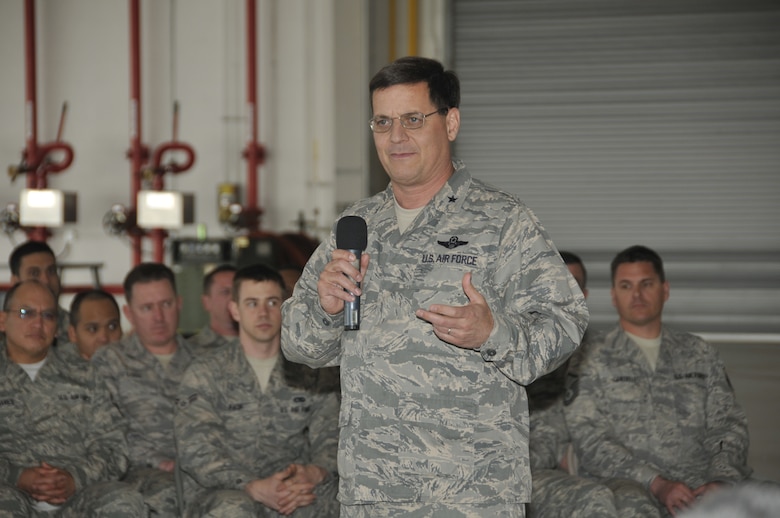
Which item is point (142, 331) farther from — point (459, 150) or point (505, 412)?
point (459, 150)

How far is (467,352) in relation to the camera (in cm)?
189

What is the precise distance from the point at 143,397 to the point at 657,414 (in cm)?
197

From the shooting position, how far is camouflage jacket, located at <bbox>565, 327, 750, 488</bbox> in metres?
3.32

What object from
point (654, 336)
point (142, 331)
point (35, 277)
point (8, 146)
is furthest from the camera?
point (8, 146)

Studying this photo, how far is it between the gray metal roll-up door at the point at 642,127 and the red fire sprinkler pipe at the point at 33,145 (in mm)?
3555

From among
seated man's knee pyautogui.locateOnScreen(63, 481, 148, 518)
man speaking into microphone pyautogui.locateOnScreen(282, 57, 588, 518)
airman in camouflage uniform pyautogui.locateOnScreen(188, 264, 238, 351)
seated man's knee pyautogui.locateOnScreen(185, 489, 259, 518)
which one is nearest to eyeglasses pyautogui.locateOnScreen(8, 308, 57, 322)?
seated man's knee pyautogui.locateOnScreen(63, 481, 148, 518)

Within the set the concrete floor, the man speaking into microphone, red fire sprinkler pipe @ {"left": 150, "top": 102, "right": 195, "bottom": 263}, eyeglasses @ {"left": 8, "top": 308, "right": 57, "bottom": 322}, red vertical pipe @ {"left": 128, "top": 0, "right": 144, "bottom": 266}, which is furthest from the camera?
red vertical pipe @ {"left": 128, "top": 0, "right": 144, "bottom": 266}

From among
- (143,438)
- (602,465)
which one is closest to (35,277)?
(143,438)

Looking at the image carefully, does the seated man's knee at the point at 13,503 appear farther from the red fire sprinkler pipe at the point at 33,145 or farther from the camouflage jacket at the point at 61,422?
the red fire sprinkler pipe at the point at 33,145

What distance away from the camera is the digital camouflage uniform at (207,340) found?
4.34m

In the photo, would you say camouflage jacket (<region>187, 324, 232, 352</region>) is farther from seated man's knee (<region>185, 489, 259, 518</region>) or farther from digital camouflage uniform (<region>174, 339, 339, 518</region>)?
seated man's knee (<region>185, 489, 259, 518</region>)

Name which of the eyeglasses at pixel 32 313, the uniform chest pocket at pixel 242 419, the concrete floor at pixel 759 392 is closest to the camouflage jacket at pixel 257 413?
the uniform chest pocket at pixel 242 419

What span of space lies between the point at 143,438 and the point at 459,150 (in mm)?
5727

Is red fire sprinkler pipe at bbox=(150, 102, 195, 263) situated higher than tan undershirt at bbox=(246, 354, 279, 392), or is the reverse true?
red fire sprinkler pipe at bbox=(150, 102, 195, 263)
